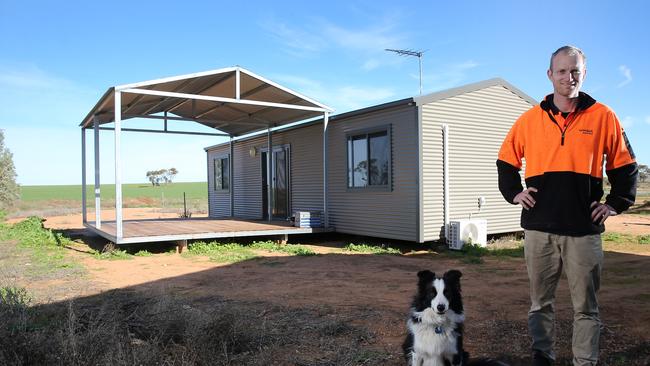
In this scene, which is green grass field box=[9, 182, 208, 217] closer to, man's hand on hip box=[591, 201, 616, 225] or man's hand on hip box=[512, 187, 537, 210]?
man's hand on hip box=[512, 187, 537, 210]

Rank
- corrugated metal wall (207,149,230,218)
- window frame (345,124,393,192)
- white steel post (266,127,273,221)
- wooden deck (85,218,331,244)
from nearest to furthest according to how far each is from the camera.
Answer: wooden deck (85,218,331,244), window frame (345,124,393,192), white steel post (266,127,273,221), corrugated metal wall (207,149,230,218)

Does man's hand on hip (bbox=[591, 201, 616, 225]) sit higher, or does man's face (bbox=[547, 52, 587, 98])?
man's face (bbox=[547, 52, 587, 98])

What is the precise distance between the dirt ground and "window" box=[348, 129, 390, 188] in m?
1.66

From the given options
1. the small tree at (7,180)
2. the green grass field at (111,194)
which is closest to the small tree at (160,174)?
the green grass field at (111,194)

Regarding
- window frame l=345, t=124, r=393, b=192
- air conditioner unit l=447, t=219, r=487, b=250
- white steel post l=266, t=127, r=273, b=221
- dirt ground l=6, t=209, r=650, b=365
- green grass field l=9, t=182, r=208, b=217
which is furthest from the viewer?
green grass field l=9, t=182, r=208, b=217

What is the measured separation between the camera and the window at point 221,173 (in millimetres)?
16797

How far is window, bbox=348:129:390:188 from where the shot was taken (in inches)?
387

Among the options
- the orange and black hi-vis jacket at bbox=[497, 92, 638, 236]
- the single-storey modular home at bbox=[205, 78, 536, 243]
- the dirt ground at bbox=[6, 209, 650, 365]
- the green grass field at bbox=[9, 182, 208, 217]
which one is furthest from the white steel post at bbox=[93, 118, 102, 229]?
the green grass field at bbox=[9, 182, 208, 217]

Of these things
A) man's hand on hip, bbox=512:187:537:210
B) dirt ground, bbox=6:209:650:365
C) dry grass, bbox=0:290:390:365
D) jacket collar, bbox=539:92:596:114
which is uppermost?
jacket collar, bbox=539:92:596:114

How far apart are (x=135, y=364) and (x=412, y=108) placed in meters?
7.47

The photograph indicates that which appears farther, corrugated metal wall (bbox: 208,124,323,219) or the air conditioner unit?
corrugated metal wall (bbox: 208,124,323,219)

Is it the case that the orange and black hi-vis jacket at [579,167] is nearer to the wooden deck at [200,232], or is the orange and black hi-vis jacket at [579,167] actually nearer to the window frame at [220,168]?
the wooden deck at [200,232]

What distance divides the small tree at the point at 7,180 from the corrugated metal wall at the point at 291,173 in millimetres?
13792

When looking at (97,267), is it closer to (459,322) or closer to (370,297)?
(370,297)
